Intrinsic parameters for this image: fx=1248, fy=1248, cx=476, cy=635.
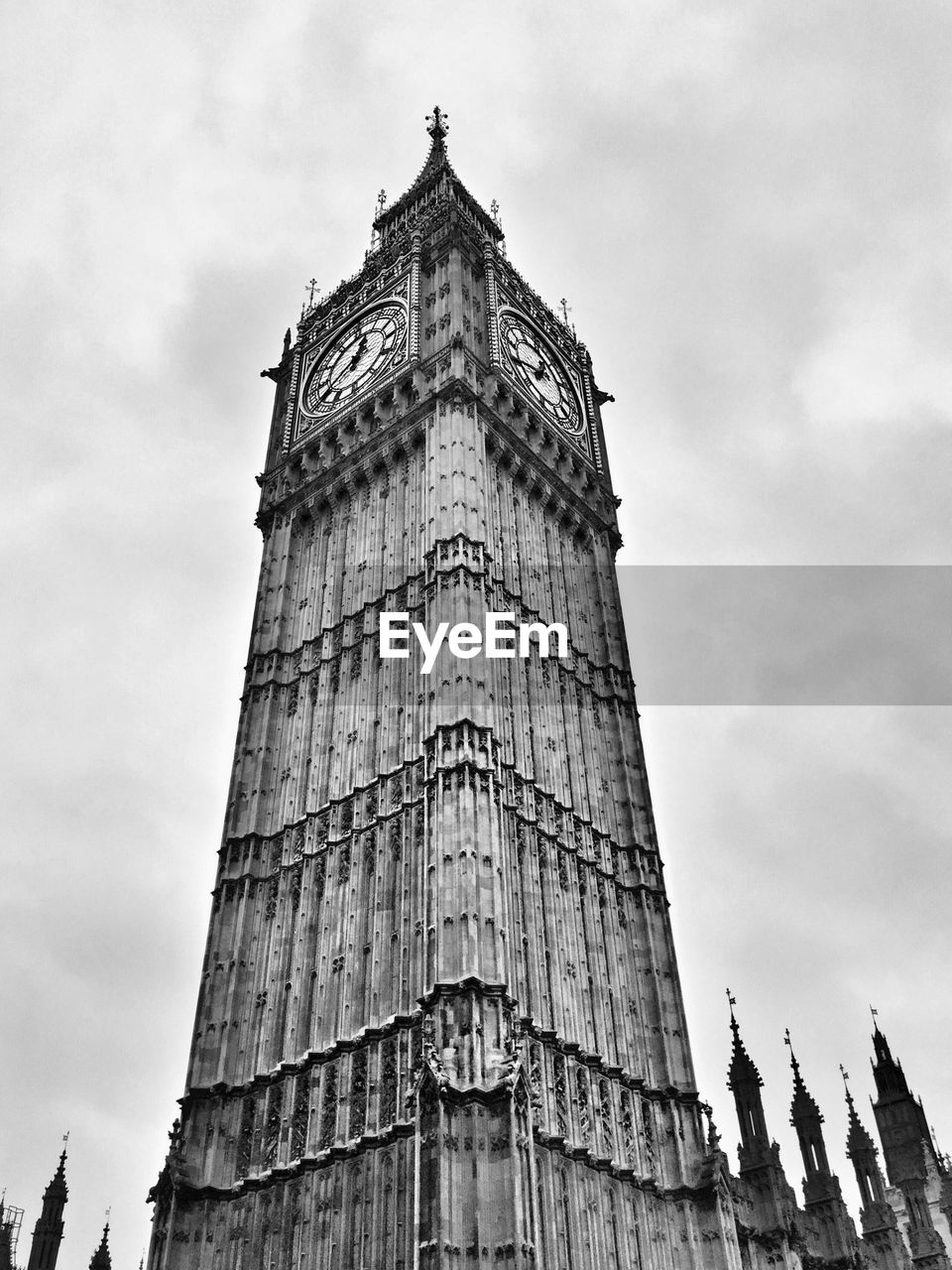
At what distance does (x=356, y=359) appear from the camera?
54.0 m

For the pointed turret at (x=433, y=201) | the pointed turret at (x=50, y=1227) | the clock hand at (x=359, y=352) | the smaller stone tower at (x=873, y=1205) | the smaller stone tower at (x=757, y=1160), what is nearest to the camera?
the smaller stone tower at (x=757, y=1160)

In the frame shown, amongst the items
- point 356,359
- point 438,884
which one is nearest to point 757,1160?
point 438,884

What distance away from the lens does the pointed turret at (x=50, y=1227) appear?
165 ft

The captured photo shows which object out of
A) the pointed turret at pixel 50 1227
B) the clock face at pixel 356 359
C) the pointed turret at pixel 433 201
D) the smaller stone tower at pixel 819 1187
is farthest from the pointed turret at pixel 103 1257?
the pointed turret at pixel 433 201

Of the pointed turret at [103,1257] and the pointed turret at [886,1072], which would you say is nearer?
the pointed turret at [103,1257]

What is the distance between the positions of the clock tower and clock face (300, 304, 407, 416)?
26 cm

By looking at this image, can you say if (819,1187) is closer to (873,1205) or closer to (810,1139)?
(810,1139)

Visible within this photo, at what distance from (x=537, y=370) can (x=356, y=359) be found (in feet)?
25.9

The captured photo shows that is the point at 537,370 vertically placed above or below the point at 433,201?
below

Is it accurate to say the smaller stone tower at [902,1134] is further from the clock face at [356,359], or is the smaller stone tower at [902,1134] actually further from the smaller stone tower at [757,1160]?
the clock face at [356,359]

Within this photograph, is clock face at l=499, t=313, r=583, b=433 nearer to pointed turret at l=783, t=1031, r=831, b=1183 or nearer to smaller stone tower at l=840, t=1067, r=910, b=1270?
pointed turret at l=783, t=1031, r=831, b=1183

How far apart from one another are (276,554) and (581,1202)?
27.1 meters

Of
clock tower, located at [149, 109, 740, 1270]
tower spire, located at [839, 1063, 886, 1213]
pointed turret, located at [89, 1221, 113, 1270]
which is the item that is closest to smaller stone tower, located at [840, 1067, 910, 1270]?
tower spire, located at [839, 1063, 886, 1213]

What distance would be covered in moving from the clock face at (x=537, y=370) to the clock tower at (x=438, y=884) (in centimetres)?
32
